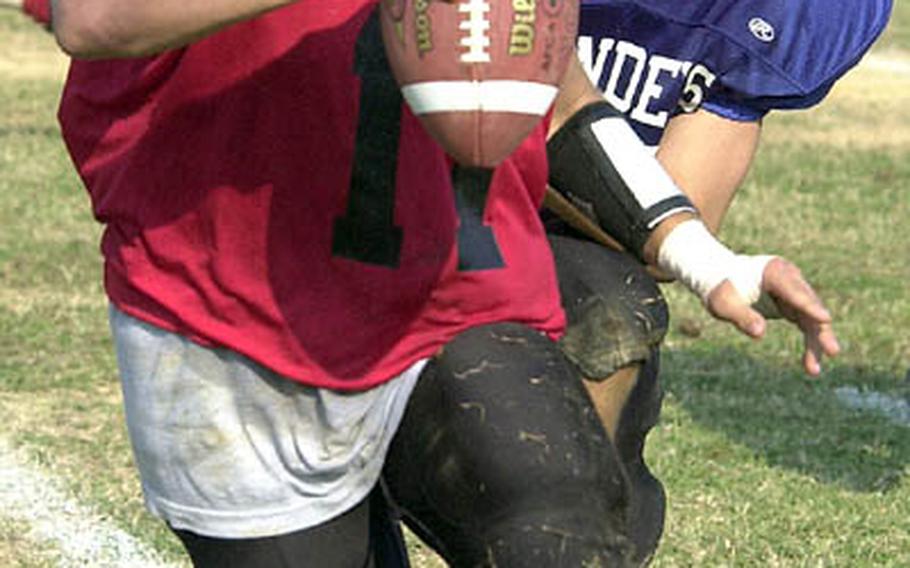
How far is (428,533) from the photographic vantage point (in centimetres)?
306

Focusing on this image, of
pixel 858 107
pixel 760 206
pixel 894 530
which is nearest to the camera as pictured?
→ pixel 894 530

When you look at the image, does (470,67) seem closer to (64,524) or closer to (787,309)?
(787,309)

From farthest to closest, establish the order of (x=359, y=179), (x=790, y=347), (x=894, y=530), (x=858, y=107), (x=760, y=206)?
1. (x=858, y=107)
2. (x=760, y=206)
3. (x=790, y=347)
4. (x=894, y=530)
5. (x=359, y=179)

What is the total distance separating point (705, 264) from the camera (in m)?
2.84

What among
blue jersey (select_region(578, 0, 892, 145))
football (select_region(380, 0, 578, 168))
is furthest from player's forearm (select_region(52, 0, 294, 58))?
blue jersey (select_region(578, 0, 892, 145))

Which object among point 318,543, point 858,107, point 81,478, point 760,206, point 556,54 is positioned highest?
point 556,54

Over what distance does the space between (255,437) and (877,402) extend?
13.3 ft

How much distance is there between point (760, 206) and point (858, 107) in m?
4.28

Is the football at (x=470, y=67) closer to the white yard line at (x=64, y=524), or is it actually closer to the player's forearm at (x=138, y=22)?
the player's forearm at (x=138, y=22)

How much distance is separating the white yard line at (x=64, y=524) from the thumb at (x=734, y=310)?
102 inches

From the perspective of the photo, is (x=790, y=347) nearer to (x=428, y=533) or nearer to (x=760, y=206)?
(x=760, y=206)

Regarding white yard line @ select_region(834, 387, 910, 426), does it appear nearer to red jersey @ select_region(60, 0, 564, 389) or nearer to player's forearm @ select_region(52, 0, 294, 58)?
red jersey @ select_region(60, 0, 564, 389)

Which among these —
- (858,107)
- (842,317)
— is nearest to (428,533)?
(842,317)

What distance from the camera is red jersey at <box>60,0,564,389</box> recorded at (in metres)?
2.92
